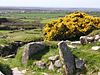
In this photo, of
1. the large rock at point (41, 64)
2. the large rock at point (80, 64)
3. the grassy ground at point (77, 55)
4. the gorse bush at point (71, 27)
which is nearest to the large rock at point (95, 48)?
the grassy ground at point (77, 55)

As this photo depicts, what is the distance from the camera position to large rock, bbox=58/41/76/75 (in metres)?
20.5

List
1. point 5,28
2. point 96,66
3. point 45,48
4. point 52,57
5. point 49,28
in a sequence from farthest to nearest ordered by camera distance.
Result: point 5,28 < point 49,28 < point 45,48 < point 52,57 < point 96,66

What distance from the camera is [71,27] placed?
3169 cm

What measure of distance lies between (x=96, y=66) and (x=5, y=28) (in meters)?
82.3

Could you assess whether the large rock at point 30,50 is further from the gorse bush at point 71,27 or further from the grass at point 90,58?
the gorse bush at point 71,27

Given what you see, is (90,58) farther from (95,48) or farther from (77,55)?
(95,48)

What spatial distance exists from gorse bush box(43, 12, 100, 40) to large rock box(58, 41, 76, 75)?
32.9ft

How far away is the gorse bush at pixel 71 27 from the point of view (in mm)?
31453

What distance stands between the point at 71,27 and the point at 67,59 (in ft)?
36.1

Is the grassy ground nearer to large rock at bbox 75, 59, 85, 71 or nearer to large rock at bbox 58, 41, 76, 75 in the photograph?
large rock at bbox 75, 59, 85, 71

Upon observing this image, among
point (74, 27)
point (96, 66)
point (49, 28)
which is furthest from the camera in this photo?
point (49, 28)

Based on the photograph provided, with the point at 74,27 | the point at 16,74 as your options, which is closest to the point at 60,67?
the point at 16,74

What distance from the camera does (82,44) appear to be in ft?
79.7

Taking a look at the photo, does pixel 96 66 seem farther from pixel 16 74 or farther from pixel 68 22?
pixel 68 22
